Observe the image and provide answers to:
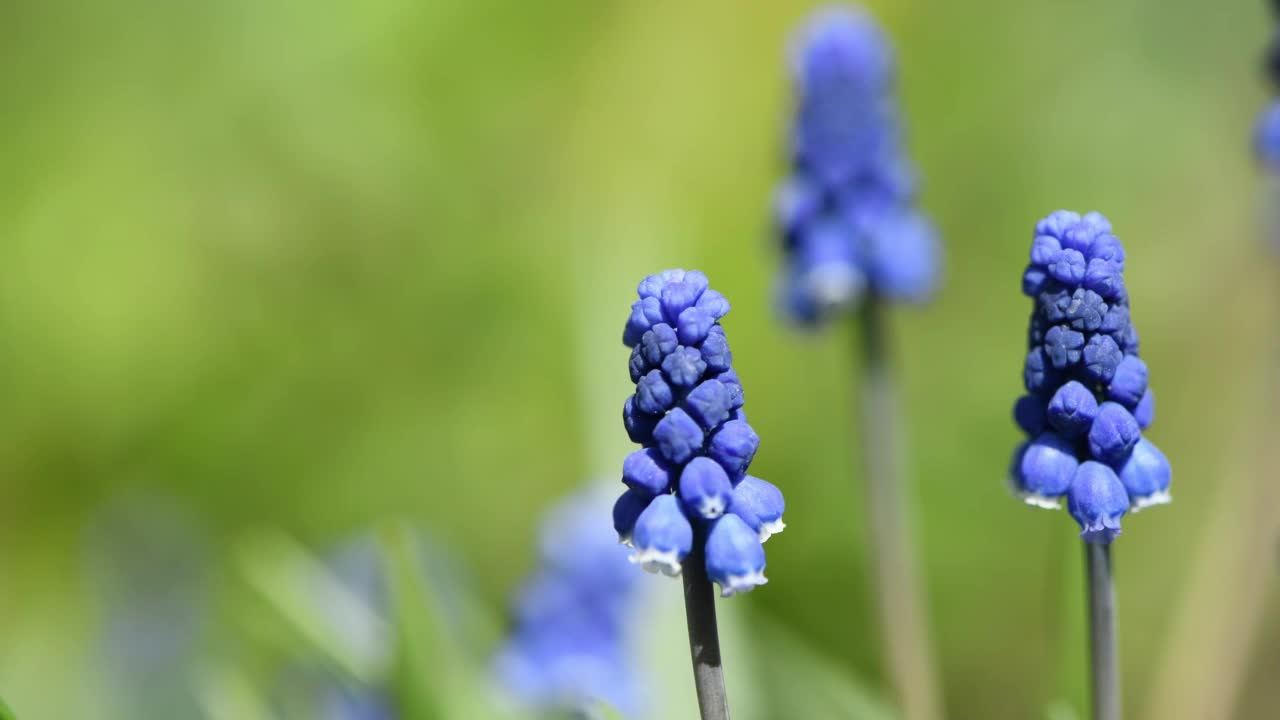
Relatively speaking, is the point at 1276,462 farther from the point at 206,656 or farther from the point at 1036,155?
the point at 206,656

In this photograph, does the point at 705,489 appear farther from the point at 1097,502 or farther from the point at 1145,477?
the point at 1145,477

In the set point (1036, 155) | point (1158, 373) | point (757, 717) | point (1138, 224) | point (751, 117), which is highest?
point (751, 117)

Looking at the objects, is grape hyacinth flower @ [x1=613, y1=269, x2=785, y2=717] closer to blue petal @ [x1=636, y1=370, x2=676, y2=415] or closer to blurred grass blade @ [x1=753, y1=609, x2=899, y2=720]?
blue petal @ [x1=636, y1=370, x2=676, y2=415]

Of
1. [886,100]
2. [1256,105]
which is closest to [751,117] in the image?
[1256,105]

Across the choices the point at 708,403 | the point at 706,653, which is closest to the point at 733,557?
the point at 706,653

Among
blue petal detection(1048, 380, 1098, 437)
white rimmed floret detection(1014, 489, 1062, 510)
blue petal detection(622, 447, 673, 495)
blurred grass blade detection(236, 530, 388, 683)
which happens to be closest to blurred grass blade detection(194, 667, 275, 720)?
blurred grass blade detection(236, 530, 388, 683)

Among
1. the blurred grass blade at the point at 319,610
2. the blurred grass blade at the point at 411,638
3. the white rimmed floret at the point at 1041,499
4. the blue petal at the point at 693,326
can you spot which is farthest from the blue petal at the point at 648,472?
the blurred grass blade at the point at 319,610
